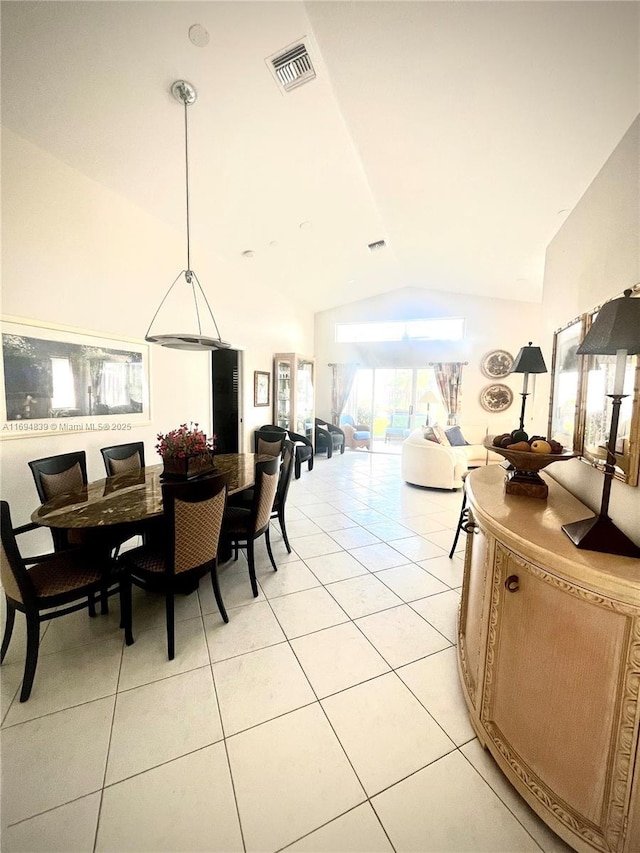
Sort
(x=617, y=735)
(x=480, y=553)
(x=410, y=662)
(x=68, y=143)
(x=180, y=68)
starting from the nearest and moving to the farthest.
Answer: (x=617, y=735)
(x=480, y=553)
(x=410, y=662)
(x=180, y=68)
(x=68, y=143)

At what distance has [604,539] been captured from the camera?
1084 millimetres

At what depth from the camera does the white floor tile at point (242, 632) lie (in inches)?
77.6

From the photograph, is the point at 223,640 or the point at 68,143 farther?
the point at 68,143

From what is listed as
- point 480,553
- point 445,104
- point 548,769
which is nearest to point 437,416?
point 445,104

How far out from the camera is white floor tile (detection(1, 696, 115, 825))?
4.08ft

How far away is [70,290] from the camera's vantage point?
2951 mm

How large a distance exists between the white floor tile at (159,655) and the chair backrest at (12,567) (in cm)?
64

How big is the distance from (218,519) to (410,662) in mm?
1391

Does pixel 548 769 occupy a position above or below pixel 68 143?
below

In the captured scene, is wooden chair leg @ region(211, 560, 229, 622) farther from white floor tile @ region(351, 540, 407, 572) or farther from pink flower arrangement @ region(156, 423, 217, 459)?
white floor tile @ region(351, 540, 407, 572)

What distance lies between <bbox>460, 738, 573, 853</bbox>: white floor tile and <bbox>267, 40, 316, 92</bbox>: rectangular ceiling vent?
400 cm

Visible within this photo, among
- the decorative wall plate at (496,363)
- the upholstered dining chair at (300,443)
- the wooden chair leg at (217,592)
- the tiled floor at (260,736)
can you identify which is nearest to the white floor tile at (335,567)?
the tiled floor at (260,736)

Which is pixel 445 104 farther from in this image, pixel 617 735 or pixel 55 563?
pixel 55 563

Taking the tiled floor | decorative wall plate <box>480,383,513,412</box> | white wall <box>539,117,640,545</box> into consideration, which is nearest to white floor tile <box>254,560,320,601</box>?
the tiled floor
